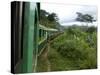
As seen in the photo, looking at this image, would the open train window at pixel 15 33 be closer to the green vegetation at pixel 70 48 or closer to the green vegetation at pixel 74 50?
the green vegetation at pixel 70 48

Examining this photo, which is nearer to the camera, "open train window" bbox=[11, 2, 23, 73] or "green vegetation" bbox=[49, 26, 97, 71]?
"open train window" bbox=[11, 2, 23, 73]

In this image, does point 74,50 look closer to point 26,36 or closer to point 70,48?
point 70,48

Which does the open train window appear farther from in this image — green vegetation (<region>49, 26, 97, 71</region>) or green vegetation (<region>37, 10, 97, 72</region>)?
green vegetation (<region>49, 26, 97, 71</region>)

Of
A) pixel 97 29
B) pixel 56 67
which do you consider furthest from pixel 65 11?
pixel 56 67

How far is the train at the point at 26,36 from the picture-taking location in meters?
1.84

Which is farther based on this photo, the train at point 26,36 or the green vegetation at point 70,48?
the green vegetation at point 70,48

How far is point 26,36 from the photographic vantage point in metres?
1.89

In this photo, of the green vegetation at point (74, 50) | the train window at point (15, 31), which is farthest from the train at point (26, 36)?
the green vegetation at point (74, 50)

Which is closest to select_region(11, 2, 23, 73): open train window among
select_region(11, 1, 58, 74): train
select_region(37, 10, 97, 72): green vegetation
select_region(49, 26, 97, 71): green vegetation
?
select_region(11, 1, 58, 74): train

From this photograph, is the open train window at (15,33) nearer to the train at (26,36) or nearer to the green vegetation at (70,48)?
the train at (26,36)

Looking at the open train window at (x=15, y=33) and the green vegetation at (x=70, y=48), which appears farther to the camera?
the green vegetation at (x=70, y=48)

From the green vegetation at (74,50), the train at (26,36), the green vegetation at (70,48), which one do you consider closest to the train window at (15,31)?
the train at (26,36)

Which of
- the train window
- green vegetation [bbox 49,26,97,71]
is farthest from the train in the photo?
green vegetation [bbox 49,26,97,71]

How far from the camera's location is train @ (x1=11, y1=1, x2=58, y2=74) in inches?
72.6
